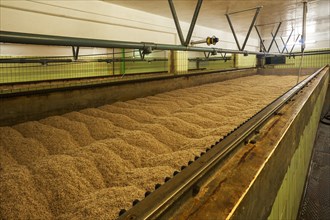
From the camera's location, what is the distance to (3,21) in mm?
2570

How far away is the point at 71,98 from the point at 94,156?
3.79 feet

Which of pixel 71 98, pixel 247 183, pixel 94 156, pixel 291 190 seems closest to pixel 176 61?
pixel 71 98

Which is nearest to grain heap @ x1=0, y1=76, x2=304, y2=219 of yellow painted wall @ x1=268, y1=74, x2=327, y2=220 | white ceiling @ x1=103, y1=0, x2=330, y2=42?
yellow painted wall @ x1=268, y1=74, x2=327, y2=220

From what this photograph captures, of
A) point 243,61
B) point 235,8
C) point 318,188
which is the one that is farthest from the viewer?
point 243,61

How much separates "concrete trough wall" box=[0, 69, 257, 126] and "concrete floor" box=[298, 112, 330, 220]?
2149 mm

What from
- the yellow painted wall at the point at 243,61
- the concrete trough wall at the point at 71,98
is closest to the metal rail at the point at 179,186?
the concrete trough wall at the point at 71,98

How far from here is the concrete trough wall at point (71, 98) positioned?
5.75 ft

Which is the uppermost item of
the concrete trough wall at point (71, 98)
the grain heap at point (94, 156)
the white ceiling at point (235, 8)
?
the white ceiling at point (235, 8)

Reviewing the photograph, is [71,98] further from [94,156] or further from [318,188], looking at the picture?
[318,188]

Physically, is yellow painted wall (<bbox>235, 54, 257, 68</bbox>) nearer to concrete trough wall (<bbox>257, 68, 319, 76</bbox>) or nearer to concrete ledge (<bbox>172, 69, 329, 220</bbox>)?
concrete trough wall (<bbox>257, 68, 319, 76</bbox>)

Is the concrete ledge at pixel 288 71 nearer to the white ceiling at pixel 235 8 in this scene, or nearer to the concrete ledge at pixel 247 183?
the white ceiling at pixel 235 8

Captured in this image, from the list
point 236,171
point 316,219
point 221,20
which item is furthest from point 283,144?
point 221,20

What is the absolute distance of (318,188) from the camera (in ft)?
9.32

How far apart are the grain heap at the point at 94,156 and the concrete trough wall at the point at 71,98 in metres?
0.14
